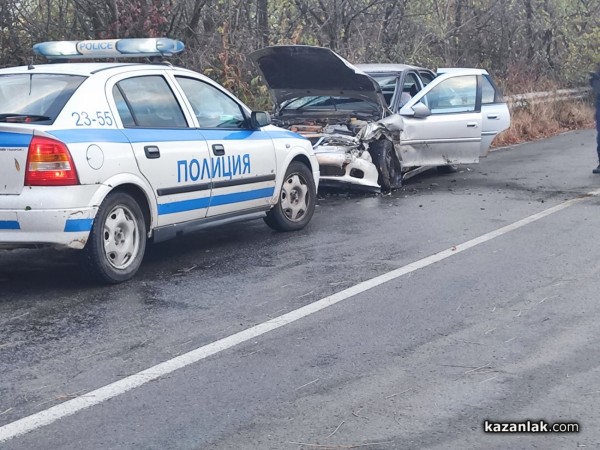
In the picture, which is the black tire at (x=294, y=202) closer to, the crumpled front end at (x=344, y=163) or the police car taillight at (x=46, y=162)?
the crumpled front end at (x=344, y=163)

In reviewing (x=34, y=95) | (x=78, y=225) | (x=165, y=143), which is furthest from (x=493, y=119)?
(x=78, y=225)

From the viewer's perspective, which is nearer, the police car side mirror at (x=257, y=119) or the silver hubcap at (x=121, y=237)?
the silver hubcap at (x=121, y=237)

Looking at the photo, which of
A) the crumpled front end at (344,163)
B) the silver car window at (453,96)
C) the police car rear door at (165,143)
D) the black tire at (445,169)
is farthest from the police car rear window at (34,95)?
the black tire at (445,169)

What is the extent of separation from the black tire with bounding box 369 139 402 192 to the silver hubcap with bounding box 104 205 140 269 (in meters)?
5.38

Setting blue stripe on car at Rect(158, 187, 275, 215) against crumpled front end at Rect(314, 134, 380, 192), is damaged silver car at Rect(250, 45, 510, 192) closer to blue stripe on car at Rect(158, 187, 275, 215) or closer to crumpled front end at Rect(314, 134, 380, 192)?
crumpled front end at Rect(314, 134, 380, 192)

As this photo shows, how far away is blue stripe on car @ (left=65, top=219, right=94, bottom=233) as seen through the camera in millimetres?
7110

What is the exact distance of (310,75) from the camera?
1245cm

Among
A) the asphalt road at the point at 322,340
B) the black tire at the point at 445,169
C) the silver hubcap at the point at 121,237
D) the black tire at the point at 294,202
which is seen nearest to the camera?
the asphalt road at the point at 322,340

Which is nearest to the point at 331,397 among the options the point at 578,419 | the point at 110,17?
the point at 578,419

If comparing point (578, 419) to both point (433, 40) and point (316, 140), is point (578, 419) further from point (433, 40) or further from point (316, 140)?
point (433, 40)

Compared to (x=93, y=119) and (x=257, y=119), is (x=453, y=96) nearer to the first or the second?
(x=257, y=119)

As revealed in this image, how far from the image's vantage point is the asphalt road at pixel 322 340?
471 centimetres

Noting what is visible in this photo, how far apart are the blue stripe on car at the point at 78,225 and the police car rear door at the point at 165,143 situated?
26.7 inches

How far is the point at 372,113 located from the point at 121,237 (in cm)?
575
